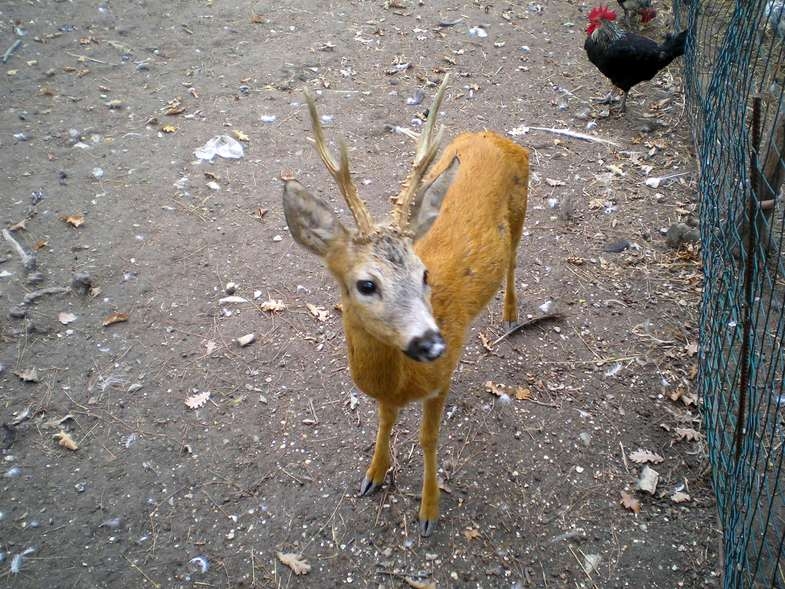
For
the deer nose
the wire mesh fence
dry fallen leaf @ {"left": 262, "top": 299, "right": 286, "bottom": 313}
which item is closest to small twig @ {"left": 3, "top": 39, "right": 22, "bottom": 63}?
dry fallen leaf @ {"left": 262, "top": 299, "right": 286, "bottom": 313}

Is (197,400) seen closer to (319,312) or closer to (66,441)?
(66,441)

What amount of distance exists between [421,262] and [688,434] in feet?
7.66

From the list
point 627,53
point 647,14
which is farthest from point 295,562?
point 647,14

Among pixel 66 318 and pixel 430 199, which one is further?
pixel 66 318

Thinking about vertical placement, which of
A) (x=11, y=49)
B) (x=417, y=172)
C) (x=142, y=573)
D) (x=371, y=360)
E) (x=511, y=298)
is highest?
(x=417, y=172)

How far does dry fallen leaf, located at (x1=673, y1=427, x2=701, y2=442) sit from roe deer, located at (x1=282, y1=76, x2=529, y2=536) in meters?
1.59

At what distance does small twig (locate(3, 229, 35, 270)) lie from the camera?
14.4 ft

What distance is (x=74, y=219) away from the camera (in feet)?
15.9

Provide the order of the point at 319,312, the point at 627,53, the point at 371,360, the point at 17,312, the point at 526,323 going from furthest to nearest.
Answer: the point at 627,53 → the point at 319,312 → the point at 526,323 → the point at 17,312 → the point at 371,360

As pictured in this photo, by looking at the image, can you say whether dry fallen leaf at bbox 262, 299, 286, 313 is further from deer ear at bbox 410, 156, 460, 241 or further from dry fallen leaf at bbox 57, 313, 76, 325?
deer ear at bbox 410, 156, 460, 241

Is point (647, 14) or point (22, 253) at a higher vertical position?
point (647, 14)

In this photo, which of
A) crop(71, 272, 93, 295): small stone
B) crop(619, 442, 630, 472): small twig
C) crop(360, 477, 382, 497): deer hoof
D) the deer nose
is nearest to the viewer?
the deer nose

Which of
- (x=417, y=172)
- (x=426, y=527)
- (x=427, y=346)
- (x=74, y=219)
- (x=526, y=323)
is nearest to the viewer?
(x=427, y=346)

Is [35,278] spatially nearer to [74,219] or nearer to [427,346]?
[74,219]
